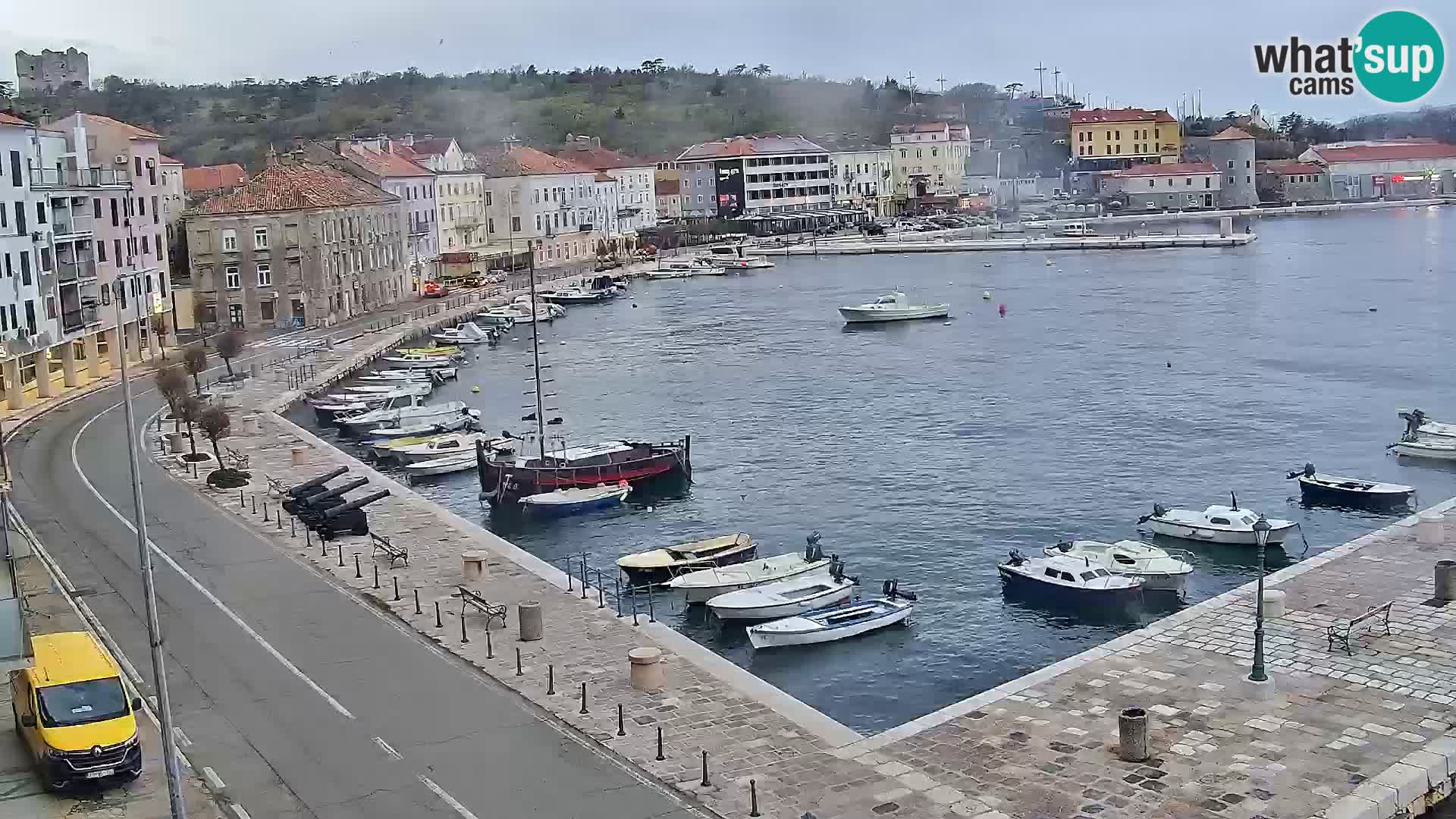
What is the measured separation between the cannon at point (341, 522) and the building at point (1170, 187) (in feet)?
453

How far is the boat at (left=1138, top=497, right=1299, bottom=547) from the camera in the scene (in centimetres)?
2777

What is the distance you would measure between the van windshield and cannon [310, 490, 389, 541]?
11.3 meters

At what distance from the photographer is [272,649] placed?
63.8 ft

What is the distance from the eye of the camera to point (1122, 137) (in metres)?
170

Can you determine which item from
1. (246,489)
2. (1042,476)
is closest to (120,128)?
(246,489)

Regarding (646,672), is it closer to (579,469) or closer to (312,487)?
(312,487)

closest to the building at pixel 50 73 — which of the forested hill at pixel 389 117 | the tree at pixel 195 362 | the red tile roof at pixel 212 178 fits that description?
the forested hill at pixel 389 117

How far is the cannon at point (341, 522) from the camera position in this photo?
2650 cm

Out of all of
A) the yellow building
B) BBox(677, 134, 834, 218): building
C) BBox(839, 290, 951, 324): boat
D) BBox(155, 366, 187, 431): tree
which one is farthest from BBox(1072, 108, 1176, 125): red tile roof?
BBox(155, 366, 187, 431): tree

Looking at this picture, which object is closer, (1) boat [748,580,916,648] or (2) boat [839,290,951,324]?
(1) boat [748,580,916,648]

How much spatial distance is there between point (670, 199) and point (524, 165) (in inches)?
1350

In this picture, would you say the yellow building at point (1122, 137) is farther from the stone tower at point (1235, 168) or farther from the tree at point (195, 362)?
the tree at point (195, 362)

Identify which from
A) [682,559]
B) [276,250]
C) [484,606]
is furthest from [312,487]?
[276,250]

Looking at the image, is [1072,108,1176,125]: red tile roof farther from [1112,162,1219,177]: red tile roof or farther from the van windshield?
the van windshield
